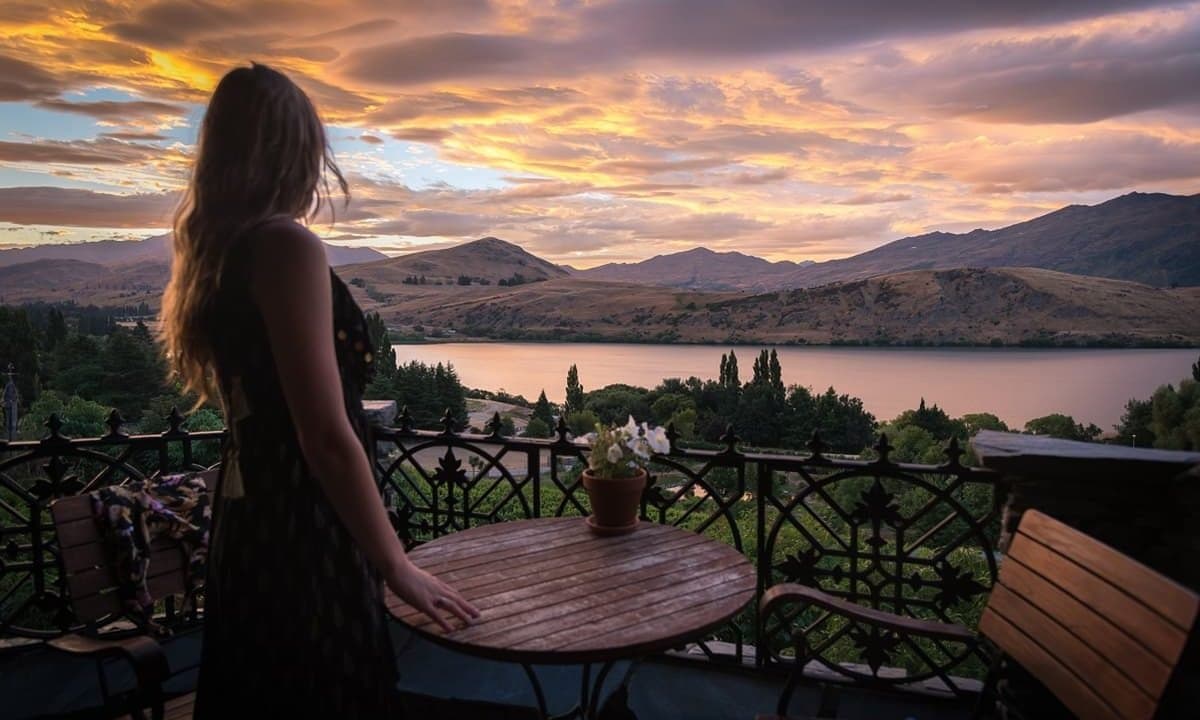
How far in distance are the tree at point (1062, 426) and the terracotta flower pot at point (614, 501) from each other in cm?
1720

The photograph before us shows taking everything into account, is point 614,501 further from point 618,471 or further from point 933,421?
point 933,421

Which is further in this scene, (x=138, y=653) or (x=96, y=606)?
(x=96, y=606)

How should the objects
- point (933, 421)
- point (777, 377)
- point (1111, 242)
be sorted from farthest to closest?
point (777, 377), point (933, 421), point (1111, 242)

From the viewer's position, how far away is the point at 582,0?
516 cm

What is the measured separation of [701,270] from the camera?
37.3m

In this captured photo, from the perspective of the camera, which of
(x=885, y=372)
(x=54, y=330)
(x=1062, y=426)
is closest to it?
(x=1062, y=426)

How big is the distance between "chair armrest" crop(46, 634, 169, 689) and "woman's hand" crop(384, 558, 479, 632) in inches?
28.3

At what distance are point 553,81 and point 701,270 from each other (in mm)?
30589

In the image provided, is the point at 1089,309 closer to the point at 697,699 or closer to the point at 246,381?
the point at 697,699

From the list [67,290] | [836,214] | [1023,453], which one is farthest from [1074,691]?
[67,290]

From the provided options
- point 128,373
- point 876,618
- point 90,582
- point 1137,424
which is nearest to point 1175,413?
point 1137,424

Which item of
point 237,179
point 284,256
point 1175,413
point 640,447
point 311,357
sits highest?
point 237,179

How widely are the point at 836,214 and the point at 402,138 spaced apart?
13.6m

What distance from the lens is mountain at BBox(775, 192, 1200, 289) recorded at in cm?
1180
